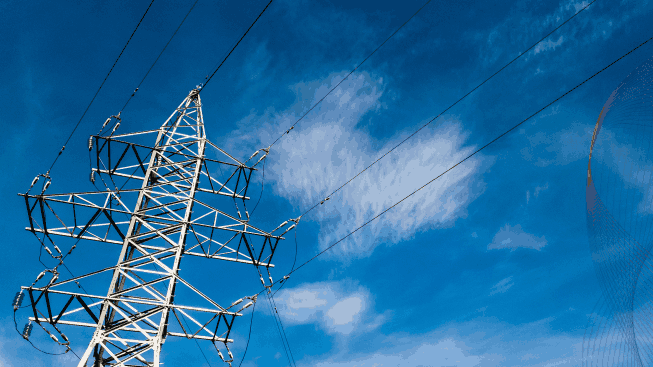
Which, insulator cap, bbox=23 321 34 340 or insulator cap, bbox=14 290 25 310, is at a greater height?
insulator cap, bbox=14 290 25 310

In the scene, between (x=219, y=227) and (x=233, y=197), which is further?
(x=233, y=197)

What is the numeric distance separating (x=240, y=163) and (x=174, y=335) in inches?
348

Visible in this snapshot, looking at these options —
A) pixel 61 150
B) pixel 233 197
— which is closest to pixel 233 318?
pixel 233 197

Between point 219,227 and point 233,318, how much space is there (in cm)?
385

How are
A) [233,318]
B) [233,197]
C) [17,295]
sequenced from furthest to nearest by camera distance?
[233,197] → [233,318] → [17,295]

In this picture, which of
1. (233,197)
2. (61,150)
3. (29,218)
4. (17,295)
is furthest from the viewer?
(233,197)

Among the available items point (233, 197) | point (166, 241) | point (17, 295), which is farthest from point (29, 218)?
point (233, 197)

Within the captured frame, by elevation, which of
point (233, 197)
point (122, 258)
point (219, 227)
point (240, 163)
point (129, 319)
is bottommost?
point (129, 319)

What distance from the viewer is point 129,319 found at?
43.8 ft

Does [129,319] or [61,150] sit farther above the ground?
[61,150]

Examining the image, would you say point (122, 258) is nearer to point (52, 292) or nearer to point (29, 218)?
point (52, 292)

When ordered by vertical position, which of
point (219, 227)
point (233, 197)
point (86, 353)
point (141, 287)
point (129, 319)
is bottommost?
point (86, 353)

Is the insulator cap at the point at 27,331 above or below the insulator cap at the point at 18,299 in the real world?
below

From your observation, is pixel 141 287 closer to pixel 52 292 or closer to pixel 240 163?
pixel 52 292
